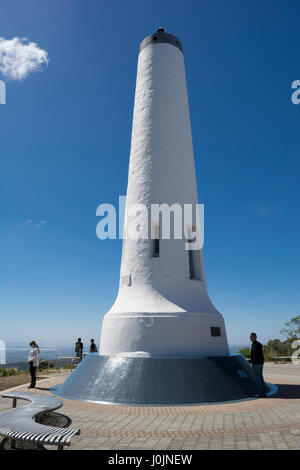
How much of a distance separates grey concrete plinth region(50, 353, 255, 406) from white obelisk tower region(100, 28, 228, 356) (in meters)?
0.65

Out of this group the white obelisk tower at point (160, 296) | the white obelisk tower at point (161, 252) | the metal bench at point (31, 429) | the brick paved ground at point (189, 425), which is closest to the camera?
the metal bench at point (31, 429)

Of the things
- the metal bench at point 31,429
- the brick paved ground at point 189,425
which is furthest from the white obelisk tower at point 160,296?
the metal bench at point 31,429

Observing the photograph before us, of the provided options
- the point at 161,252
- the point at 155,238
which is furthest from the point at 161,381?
the point at 155,238

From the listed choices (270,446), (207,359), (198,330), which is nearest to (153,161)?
(198,330)

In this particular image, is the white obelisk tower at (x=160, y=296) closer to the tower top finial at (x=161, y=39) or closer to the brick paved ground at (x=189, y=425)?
the tower top finial at (x=161, y=39)

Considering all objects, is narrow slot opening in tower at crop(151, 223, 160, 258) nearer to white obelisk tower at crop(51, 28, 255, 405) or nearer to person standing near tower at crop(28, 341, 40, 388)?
white obelisk tower at crop(51, 28, 255, 405)

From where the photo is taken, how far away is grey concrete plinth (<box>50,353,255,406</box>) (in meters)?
9.18

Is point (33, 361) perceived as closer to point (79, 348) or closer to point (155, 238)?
point (155, 238)

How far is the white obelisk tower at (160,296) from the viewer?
9602 mm

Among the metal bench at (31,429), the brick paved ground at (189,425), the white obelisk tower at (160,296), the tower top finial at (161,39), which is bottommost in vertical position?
the brick paved ground at (189,425)

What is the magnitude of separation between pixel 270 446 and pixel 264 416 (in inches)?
88.7

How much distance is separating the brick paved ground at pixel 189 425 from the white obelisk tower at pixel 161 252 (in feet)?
7.52
